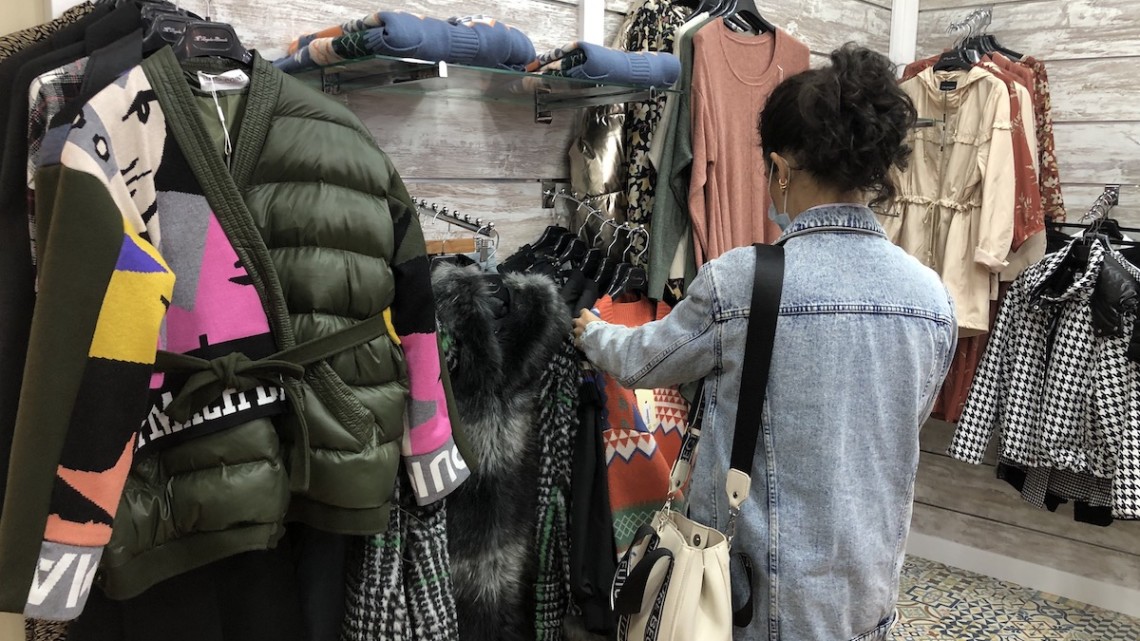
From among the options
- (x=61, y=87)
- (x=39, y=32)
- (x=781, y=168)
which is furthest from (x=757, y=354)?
(x=39, y=32)

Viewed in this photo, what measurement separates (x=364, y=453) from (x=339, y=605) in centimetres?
34

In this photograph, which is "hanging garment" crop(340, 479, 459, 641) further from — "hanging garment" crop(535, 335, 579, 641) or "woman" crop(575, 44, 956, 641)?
"woman" crop(575, 44, 956, 641)

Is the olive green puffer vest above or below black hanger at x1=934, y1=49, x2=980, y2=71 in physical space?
below

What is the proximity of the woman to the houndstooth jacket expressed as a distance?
1.29 meters

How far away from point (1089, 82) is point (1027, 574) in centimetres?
172

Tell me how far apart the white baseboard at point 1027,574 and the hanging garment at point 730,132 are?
176 cm

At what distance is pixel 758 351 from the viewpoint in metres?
1.28

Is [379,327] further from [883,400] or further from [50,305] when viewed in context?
[883,400]

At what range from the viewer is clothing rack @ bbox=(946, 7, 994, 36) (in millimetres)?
2865

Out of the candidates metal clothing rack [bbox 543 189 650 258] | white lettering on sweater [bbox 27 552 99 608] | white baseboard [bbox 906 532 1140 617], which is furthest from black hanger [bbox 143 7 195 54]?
white baseboard [bbox 906 532 1140 617]

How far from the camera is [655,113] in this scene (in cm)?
203

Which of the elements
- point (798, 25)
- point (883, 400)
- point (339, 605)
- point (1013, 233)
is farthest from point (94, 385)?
point (1013, 233)

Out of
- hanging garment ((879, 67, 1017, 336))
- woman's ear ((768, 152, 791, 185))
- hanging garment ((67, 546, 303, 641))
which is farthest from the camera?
hanging garment ((879, 67, 1017, 336))

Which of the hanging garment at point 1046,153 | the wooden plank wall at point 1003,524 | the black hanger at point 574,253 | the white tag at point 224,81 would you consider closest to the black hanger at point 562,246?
the black hanger at point 574,253
